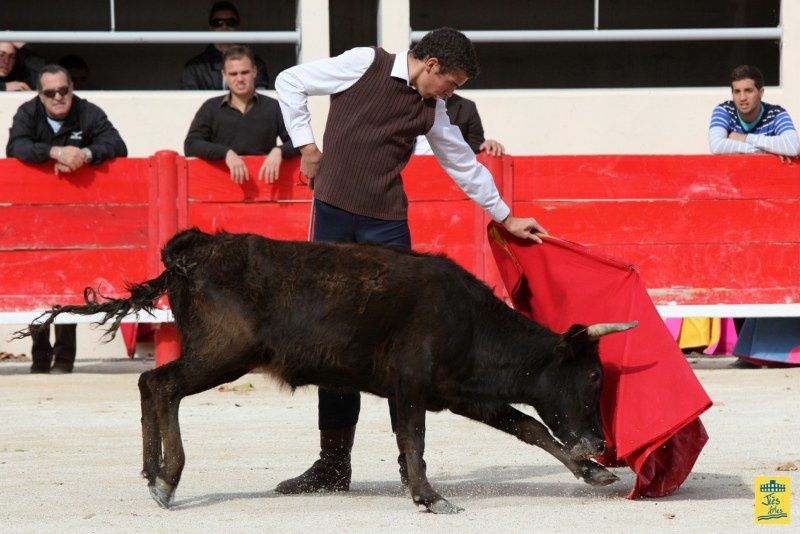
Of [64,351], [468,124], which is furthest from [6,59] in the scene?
[468,124]

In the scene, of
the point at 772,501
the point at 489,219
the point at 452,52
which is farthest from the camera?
the point at 489,219

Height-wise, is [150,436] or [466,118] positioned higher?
[466,118]

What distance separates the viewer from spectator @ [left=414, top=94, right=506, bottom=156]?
8219 mm

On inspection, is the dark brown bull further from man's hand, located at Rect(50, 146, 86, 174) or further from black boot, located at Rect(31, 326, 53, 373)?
black boot, located at Rect(31, 326, 53, 373)

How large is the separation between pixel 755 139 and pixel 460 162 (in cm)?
421

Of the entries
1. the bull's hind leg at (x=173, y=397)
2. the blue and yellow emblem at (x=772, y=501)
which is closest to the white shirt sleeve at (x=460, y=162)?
the bull's hind leg at (x=173, y=397)

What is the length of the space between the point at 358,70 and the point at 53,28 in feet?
26.1

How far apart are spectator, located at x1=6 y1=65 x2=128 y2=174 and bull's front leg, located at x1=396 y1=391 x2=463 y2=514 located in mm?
4410

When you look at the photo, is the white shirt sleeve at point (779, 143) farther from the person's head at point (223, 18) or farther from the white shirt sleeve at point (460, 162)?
the white shirt sleeve at point (460, 162)

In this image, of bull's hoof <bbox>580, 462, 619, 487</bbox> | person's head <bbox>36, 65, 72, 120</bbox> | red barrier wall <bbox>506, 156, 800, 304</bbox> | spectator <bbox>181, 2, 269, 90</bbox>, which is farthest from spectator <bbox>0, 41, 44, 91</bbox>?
bull's hoof <bbox>580, 462, 619, 487</bbox>

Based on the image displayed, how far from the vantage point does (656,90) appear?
1027 cm

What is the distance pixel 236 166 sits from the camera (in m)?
8.33

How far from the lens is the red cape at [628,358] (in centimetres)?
470

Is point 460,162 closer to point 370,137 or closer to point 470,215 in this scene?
point 370,137
